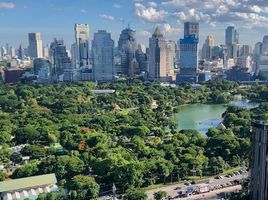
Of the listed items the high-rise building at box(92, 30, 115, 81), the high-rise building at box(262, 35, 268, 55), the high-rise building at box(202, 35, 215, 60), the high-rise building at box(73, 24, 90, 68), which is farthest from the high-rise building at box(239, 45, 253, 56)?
the high-rise building at box(92, 30, 115, 81)

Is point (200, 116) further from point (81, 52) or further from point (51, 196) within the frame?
point (81, 52)

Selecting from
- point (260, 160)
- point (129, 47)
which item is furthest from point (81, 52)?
point (260, 160)

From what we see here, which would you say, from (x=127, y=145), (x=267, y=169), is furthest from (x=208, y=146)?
(x=267, y=169)

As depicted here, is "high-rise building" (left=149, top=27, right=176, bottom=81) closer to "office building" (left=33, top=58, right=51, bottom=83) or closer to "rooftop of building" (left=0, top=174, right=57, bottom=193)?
"office building" (left=33, top=58, right=51, bottom=83)

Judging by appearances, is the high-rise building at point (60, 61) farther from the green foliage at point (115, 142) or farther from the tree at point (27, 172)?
the tree at point (27, 172)

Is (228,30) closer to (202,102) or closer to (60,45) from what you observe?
(60,45)

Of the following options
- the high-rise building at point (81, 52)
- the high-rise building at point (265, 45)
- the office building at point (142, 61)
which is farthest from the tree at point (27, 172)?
the high-rise building at point (265, 45)
